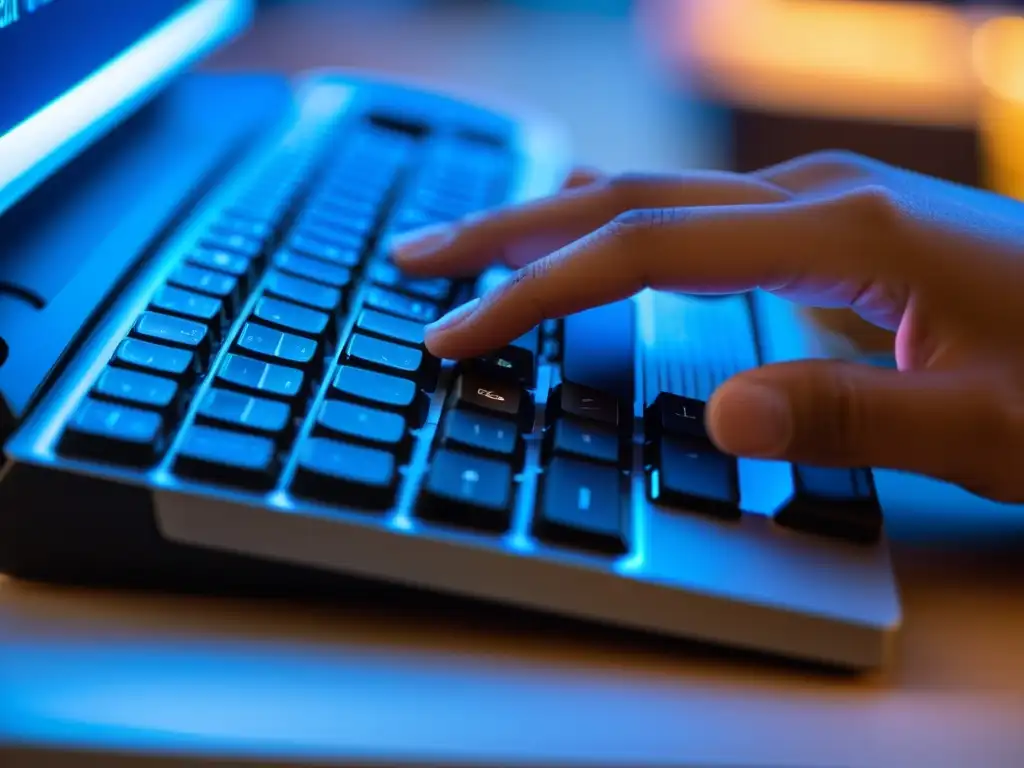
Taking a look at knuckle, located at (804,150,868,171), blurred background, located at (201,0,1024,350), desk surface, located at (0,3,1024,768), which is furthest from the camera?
blurred background, located at (201,0,1024,350)

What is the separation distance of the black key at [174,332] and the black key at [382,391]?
50mm

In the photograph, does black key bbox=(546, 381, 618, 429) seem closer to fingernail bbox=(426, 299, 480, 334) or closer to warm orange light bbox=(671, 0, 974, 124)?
fingernail bbox=(426, 299, 480, 334)

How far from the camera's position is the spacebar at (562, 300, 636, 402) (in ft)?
1.33

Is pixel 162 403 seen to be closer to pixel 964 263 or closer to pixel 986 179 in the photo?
pixel 964 263

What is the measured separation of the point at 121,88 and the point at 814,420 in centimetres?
38

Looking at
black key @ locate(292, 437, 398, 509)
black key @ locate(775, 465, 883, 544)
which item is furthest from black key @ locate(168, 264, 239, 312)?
black key @ locate(775, 465, 883, 544)

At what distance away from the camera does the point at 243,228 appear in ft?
1.49

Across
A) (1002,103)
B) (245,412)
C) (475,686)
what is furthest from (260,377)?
(1002,103)

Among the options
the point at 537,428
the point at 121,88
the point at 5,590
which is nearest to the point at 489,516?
the point at 537,428

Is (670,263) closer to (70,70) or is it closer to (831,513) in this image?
(831,513)

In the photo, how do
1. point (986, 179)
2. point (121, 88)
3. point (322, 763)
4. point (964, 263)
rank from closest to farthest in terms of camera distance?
point (322, 763) < point (964, 263) < point (121, 88) < point (986, 179)

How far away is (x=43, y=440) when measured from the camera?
31 cm

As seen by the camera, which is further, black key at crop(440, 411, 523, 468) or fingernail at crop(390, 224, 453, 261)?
fingernail at crop(390, 224, 453, 261)

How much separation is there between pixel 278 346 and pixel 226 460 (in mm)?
70
